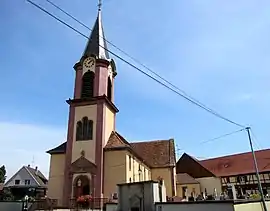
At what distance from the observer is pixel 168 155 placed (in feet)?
138

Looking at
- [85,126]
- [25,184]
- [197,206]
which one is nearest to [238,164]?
[85,126]

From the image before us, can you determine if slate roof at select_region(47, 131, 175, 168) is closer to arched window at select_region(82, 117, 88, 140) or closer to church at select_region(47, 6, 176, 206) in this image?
A: church at select_region(47, 6, 176, 206)

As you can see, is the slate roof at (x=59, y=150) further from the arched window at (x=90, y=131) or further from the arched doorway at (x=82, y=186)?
the arched doorway at (x=82, y=186)

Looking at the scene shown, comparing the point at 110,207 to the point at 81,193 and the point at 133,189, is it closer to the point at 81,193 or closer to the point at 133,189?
the point at 133,189

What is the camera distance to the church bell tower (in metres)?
29.0

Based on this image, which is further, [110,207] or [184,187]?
[184,187]

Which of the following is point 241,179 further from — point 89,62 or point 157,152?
point 89,62

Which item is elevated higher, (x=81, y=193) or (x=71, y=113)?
(x=71, y=113)

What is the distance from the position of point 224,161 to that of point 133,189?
36.5 meters

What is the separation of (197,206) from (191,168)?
36.1 meters

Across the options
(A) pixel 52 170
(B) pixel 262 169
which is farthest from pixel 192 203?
(B) pixel 262 169

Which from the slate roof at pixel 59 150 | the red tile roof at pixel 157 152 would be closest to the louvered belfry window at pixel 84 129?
the slate roof at pixel 59 150

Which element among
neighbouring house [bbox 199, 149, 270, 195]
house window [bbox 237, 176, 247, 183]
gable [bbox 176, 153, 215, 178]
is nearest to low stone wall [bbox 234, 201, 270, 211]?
neighbouring house [bbox 199, 149, 270, 195]

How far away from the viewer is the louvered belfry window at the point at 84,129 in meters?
30.9
